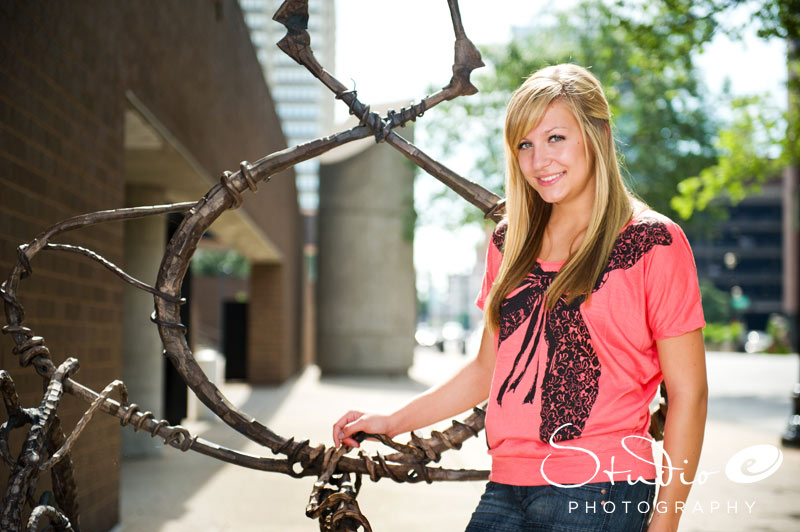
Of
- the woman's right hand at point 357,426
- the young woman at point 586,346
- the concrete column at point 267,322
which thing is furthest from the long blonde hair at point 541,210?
the concrete column at point 267,322

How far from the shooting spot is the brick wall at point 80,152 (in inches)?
125

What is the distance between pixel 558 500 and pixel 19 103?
2.64m

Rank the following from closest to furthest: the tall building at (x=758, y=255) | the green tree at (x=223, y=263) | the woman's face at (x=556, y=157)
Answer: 1. the woman's face at (x=556, y=157)
2. the green tree at (x=223, y=263)
3. the tall building at (x=758, y=255)

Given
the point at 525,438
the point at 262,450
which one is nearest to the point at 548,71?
the point at 525,438

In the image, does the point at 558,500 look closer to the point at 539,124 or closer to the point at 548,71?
the point at 539,124

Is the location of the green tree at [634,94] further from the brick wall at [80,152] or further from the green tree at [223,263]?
the green tree at [223,263]

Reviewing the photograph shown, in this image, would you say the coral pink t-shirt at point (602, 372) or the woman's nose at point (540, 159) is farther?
the woman's nose at point (540, 159)

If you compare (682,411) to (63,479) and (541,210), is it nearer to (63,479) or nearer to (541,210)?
(541,210)

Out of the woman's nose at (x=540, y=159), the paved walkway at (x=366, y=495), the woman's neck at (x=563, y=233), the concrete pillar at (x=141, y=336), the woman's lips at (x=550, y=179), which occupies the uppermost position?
the woman's nose at (x=540, y=159)

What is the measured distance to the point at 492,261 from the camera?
214 cm

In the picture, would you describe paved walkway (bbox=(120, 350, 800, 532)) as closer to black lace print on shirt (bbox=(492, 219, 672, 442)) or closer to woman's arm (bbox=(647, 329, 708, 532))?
woman's arm (bbox=(647, 329, 708, 532))

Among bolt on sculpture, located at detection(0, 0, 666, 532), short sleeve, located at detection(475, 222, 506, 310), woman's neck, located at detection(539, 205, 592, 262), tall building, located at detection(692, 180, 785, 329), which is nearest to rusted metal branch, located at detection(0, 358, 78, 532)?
bolt on sculpture, located at detection(0, 0, 666, 532)

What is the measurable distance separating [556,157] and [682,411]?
25.4 inches

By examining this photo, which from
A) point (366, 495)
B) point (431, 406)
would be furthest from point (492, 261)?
point (366, 495)
